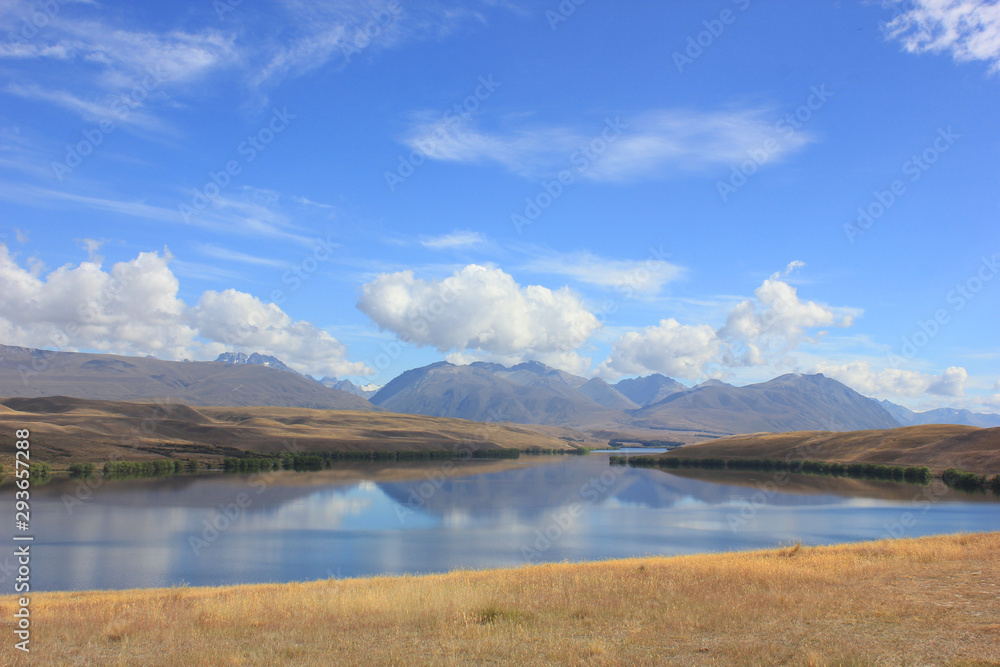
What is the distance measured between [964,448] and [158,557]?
10581 cm

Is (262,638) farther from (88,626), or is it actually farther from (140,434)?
(140,434)

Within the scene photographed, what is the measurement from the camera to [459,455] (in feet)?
566

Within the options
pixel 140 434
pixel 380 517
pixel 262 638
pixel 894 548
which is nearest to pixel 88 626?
pixel 262 638

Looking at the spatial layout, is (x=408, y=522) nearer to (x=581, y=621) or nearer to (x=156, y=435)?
(x=581, y=621)

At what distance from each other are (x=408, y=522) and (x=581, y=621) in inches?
1658

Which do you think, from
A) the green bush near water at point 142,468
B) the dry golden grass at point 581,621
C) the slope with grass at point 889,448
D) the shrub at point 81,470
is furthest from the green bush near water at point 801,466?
the shrub at point 81,470

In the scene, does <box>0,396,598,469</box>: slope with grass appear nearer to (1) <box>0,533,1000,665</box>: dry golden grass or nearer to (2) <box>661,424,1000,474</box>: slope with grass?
(2) <box>661,424,1000,474</box>: slope with grass

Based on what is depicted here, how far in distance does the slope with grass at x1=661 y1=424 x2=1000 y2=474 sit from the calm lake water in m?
13.1

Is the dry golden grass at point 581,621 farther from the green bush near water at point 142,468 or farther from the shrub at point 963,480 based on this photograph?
the green bush near water at point 142,468

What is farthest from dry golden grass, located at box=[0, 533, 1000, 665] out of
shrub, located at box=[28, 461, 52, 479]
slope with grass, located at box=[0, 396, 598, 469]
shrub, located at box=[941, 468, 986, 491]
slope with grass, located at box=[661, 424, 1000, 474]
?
slope with grass, located at box=[0, 396, 598, 469]

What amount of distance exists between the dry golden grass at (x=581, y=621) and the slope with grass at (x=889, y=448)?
83.2m

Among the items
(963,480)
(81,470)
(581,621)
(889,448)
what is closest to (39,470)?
(81,470)

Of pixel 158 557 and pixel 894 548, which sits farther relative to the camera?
pixel 158 557

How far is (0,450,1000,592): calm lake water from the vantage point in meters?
35.4
